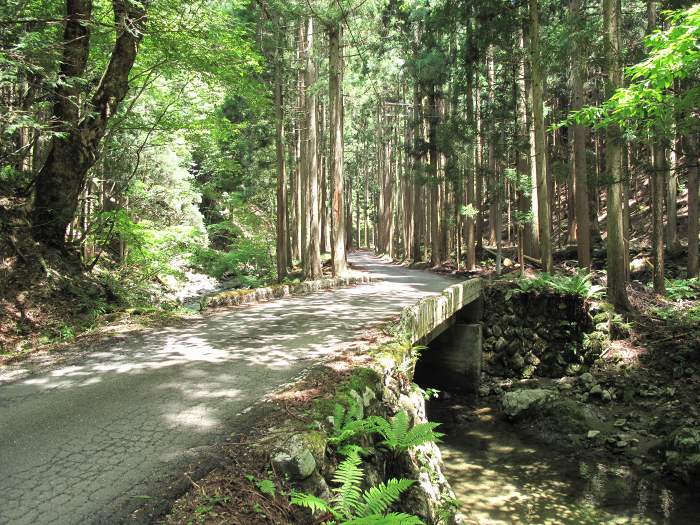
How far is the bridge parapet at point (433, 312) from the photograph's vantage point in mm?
8062

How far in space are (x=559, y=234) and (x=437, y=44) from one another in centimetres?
1399

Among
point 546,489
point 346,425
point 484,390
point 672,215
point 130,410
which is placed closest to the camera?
point 346,425

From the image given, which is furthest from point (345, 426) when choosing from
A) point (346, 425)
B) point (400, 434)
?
point (400, 434)

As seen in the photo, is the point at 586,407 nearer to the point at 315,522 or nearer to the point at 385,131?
the point at 315,522

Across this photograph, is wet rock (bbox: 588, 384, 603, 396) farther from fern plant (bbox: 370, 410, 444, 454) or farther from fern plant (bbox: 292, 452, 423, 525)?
fern plant (bbox: 292, 452, 423, 525)

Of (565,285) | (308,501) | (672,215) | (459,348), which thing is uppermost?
(672,215)

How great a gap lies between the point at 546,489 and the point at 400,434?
4396mm

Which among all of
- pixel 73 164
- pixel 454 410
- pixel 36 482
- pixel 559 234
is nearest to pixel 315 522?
pixel 36 482

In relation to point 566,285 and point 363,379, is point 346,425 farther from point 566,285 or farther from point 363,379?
point 566,285

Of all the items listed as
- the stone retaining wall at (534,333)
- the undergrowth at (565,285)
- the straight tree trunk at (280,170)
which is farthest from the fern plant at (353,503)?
the straight tree trunk at (280,170)

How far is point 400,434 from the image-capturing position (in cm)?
445

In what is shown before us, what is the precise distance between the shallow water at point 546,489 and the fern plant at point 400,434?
302 centimetres

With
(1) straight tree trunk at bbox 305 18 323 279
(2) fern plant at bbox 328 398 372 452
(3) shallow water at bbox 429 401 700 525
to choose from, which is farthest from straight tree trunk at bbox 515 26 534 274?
(2) fern plant at bbox 328 398 372 452

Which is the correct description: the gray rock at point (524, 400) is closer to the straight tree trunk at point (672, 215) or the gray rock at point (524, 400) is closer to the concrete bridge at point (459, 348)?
the concrete bridge at point (459, 348)
